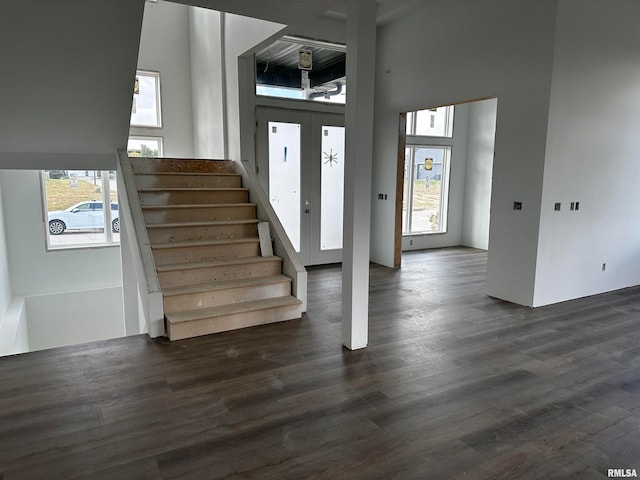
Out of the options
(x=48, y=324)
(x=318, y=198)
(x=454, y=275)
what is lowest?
(x=48, y=324)

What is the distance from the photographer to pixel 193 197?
204 inches

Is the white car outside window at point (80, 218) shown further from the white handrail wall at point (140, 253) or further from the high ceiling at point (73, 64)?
the high ceiling at point (73, 64)

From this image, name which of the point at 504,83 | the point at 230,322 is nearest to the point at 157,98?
the point at 230,322

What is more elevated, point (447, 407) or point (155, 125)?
point (155, 125)

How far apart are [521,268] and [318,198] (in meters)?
3.23

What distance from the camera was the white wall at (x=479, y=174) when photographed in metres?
8.28

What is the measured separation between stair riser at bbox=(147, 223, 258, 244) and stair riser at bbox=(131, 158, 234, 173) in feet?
3.66

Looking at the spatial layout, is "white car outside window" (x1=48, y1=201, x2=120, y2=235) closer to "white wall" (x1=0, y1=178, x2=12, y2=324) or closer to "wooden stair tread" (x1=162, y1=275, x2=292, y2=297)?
"white wall" (x1=0, y1=178, x2=12, y2=324)

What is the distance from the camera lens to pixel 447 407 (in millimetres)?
2689

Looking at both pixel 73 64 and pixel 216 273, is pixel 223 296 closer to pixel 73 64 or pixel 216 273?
pixel 216 273

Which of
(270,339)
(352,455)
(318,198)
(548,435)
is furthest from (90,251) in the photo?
(548,435)

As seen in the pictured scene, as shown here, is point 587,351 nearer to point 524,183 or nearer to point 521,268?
point 521,268

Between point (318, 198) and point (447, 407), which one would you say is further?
point (318, 198)

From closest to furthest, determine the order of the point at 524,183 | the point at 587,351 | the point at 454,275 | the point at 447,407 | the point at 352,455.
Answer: the point at 352,455
the point at 447,407
the point at 587,351
the point at 524,183
the point at 454,275
